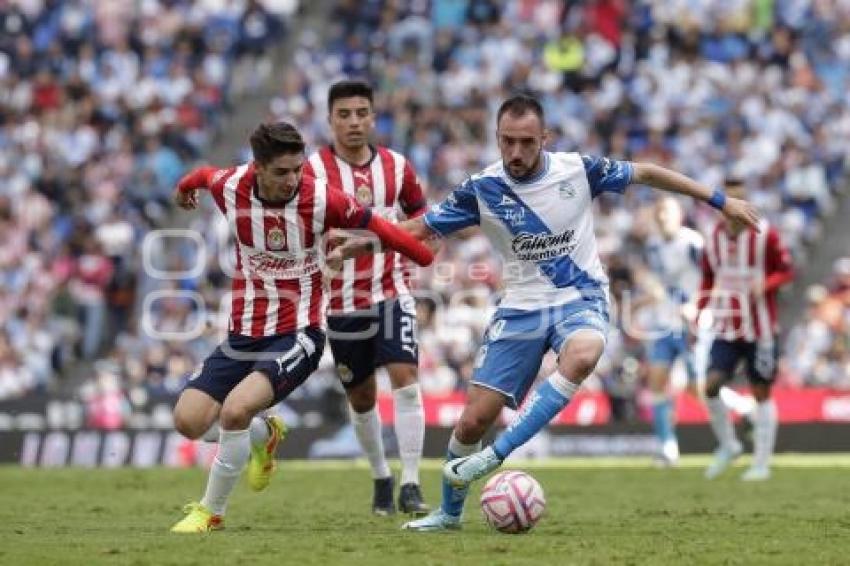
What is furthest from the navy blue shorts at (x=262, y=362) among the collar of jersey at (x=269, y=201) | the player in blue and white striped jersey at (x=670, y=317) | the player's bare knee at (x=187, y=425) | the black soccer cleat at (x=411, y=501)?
the player in blue and white striped jersey at (x=670, y=317)

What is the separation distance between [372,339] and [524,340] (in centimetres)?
211

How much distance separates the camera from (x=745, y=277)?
17.8 metres

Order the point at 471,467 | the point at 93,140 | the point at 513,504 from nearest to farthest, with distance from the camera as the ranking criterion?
the point at 471,467
the point at 513,504
the point at 93,140

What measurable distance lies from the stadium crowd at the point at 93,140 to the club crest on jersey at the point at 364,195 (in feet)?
41.6

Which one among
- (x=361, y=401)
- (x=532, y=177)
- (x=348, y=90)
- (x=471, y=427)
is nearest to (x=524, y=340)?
(x=471, y=427)

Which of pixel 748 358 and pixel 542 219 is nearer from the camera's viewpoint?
pixel 542 219

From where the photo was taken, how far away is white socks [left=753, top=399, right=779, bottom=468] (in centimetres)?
1761

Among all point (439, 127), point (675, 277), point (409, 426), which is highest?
point (439, 127)

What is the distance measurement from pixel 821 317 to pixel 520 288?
1422 cm

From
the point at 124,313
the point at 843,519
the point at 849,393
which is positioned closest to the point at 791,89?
the point at 849,393

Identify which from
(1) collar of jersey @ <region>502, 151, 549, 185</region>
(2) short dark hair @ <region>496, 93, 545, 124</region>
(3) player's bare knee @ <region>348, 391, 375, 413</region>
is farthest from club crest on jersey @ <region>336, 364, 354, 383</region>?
(2) short dark hair @ <region>496, 93, 545, 124</region>

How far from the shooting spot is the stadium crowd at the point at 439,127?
25188mm

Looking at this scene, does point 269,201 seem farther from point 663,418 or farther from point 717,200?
point 663,418

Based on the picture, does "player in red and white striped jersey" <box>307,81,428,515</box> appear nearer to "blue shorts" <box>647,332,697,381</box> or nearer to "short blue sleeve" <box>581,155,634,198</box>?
"short blue sleeve" <box>581,155,634,198</box>
